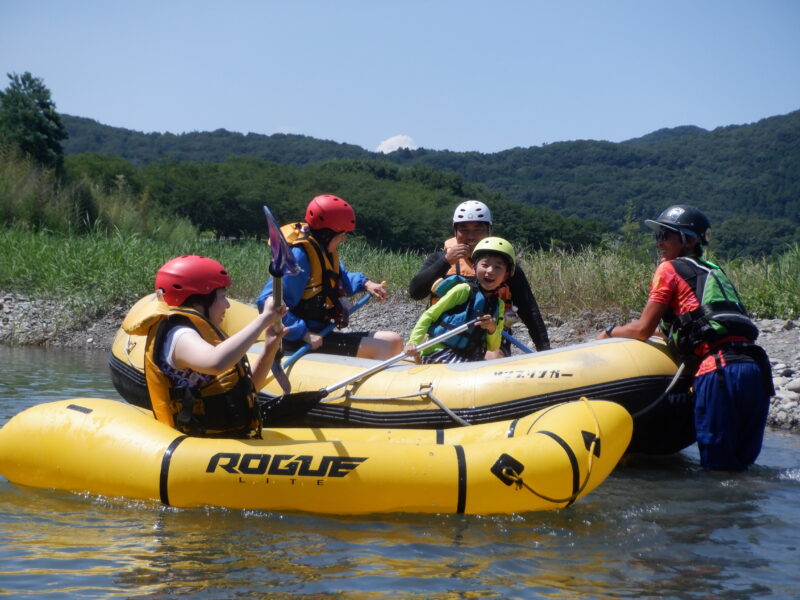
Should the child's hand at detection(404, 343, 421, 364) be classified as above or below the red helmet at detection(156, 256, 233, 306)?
below

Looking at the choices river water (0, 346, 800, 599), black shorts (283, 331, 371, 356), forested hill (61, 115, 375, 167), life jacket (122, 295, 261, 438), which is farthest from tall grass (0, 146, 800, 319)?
forested hill (61, 115, 375, 167)

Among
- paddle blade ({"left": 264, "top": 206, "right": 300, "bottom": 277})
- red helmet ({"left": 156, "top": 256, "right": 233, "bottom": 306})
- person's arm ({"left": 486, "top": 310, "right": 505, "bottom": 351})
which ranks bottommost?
person's arm ({"left": 486, "top": 310, "right": 505, "bottom": 351})

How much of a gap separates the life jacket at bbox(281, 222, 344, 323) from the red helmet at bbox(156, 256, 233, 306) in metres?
1.30

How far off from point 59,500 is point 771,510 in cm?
337

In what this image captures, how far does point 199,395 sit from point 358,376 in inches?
47.0

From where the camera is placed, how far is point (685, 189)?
48594 millimetres

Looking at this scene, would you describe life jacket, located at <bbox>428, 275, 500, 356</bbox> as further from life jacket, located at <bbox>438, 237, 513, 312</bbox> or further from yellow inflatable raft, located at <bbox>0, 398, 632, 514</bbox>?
yellow inflatable raft, located at <bbox>0, 398, 632, 514</bbox>

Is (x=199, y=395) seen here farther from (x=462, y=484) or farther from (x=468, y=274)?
(x=468, y=274)

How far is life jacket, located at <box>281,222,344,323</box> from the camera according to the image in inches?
210

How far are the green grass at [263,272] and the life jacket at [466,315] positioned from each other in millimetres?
4263

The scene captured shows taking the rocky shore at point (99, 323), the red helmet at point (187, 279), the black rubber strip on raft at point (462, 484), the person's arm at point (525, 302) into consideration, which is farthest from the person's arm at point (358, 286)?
the rocky shore at point (99, 323)

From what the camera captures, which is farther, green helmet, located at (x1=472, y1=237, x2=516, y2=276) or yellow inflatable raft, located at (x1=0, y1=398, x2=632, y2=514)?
green helmet, located at (x1=472, y1=237, x2=516, y2=276)

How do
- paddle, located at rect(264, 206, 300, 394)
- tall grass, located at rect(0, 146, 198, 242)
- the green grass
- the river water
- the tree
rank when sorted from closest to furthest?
the river water, paddle, located at rect(264, 206, 300, 394), the green grass, tall grass, located at rect(0, 146, 198, 242), the tree

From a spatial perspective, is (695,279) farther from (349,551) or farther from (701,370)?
(349,551)
